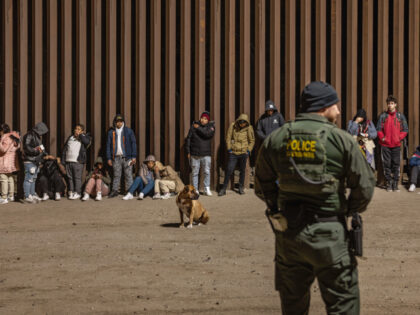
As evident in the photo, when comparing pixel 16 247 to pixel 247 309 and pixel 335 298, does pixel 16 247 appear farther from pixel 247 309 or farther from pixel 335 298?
pixel 335 298

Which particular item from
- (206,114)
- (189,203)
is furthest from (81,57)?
(189,203)

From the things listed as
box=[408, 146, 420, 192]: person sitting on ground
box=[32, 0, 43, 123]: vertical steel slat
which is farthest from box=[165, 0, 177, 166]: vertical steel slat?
box=[408, 146, 420, 192]: person sitting on ground

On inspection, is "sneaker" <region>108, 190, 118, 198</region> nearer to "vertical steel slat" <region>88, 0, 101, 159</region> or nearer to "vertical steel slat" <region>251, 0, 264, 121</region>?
"vertical steel slat" <region>88, 0, 101, 159</region>

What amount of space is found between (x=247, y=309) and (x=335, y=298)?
1.63m

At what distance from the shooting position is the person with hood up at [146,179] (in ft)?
36.5

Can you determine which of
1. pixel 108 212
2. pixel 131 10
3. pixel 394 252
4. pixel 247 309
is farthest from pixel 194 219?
pixel 131 10

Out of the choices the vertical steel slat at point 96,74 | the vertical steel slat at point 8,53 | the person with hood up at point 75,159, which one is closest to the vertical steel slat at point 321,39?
the vertical steel slat at point 96,74

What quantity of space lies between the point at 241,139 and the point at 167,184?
1.72 meters

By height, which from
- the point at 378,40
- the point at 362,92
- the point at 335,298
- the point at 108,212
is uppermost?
the point at 378,40

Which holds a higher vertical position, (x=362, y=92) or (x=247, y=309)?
(x=362, y=92)

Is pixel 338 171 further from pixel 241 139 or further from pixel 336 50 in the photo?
pixel 336 50

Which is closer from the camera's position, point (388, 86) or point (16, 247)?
point (16, 247)

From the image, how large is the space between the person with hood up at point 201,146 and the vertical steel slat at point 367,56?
10.9 ft

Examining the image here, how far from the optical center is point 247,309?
4605 mm
